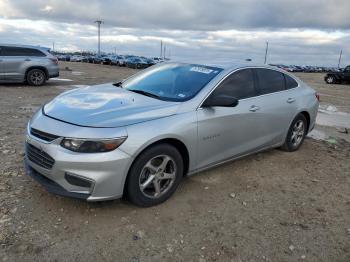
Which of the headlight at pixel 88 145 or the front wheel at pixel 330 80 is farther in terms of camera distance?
the front wheel at pixel 330 80

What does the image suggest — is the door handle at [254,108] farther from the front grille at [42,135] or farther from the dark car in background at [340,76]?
the dark car in background at [340,76]

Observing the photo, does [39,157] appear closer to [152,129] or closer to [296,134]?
[152,129]

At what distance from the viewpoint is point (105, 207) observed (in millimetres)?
4023

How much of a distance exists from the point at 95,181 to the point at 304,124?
4.17 metres

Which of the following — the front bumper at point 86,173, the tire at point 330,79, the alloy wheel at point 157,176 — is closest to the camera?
the front bumper at point 86,173

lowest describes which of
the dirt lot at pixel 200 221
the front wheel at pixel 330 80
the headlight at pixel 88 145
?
the front wheel at pixel 330 80

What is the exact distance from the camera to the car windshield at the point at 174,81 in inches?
178

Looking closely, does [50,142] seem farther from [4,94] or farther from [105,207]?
[4,94]

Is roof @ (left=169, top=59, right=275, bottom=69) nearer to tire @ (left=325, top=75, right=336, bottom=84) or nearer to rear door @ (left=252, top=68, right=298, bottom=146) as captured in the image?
rear door @ (left=252, top=68, right=298, bottom=146)

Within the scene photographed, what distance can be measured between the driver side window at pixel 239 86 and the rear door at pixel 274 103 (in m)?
0.15

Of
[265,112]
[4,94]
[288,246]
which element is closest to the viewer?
[288,246]

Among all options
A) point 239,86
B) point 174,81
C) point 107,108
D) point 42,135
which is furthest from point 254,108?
point 42,135

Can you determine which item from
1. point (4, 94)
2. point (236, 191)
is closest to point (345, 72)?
point (4, 94)

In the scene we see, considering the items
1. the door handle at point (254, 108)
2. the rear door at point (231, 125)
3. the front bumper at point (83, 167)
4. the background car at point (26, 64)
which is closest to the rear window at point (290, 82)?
the rear door at point (231, 125)
